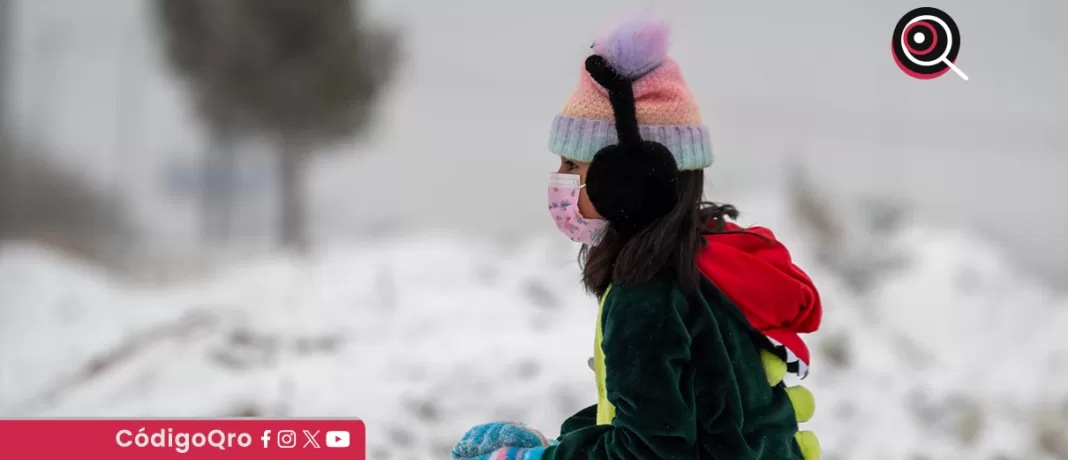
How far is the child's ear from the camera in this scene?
1039 millimetres

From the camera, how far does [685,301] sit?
101cm

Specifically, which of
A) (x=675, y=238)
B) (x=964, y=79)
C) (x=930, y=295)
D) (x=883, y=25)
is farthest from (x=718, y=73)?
(x=675, y=238)

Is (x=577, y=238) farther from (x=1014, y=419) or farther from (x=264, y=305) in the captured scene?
(x=1014, y=419)

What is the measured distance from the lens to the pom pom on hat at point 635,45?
3.53ft

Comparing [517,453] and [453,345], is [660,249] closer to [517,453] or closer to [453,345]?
[517,453]

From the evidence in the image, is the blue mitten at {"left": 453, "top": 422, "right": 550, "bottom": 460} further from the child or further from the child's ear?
the child's ear

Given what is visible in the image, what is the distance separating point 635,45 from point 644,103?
0.24ft

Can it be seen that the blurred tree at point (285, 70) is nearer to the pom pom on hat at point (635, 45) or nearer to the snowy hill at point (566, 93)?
the snowy hill at point (566, 93)

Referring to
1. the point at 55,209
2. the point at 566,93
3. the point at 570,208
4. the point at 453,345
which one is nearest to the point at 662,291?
the point at 570,208

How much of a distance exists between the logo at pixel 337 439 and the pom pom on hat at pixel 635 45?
1.32 m

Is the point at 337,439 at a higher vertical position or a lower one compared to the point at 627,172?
lower

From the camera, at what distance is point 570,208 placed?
1160mm

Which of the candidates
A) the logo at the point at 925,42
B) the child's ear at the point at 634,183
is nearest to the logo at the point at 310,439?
the child's ear at the point at 634,183

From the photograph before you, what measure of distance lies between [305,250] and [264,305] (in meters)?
0.20
